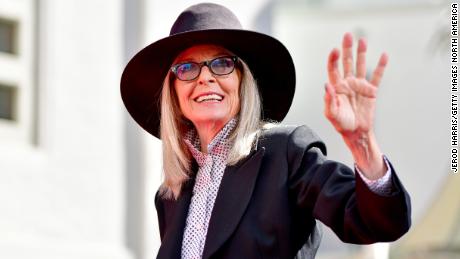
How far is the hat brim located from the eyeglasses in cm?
6

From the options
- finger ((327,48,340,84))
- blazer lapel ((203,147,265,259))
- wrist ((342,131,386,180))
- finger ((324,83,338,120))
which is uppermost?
finger ((327,48,340,84))

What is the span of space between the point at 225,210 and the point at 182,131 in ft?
1.31

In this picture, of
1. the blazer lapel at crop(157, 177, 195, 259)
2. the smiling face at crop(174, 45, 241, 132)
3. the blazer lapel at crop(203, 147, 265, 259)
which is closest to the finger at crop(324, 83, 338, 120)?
the blazer lapel at crop(203, 147, 265, 259)

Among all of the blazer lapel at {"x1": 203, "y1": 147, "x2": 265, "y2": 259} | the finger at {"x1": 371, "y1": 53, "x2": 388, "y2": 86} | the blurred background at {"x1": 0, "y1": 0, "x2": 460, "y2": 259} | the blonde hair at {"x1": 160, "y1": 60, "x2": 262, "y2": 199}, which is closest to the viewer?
the finger at {"x1": 371, "y1": 53, "x2": 388, "y2": 86}

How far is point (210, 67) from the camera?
3.96 metres

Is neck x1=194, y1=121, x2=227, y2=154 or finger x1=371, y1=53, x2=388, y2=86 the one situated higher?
finger x1=371, y1=53, x2=388, y2=86

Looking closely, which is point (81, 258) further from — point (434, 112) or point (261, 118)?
point (261, 118)

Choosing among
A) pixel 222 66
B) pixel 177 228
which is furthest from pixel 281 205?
pixel 222 66

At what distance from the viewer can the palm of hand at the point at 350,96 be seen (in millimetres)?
3383

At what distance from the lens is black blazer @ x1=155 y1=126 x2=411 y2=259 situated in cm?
357

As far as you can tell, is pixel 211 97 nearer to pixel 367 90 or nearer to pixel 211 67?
pixel 211 67

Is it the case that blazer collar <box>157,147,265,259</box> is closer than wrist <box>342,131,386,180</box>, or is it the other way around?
wrist <box>342,131,386,180</box>

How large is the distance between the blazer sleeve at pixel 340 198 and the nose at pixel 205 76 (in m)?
0.29

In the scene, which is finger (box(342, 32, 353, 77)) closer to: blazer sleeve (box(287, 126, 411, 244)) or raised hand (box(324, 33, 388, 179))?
raised hand (box(324, 33, 388, 179))
